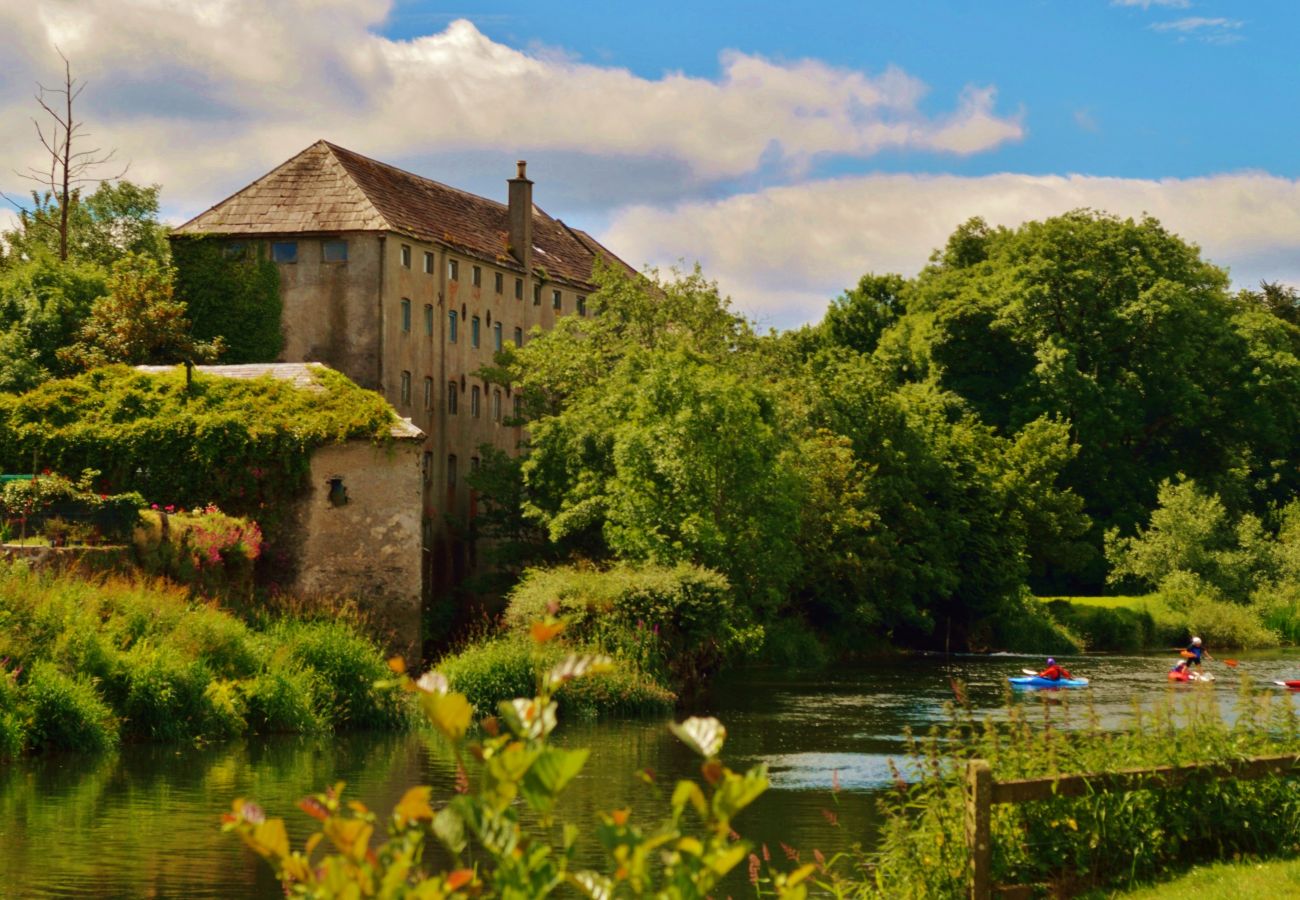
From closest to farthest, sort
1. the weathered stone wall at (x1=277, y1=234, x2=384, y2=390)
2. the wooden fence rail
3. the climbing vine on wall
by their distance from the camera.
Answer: the wooden fence rail < the climbing vine on wall < the weathered stone wall at (x1=277, y1=234, x2=384, y2=390)

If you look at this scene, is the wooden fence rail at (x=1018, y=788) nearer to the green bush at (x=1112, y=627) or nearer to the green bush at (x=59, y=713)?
the green bush at (x=59, y=713)

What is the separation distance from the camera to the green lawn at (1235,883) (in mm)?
11922

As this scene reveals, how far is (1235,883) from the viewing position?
12.3 meters

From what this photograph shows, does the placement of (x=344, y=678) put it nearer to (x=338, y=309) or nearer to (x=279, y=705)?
(x=279, y=705)

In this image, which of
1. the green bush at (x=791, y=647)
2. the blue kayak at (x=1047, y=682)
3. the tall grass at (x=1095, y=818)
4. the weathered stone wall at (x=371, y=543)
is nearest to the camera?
the tall grass at (x=1095, y=818)

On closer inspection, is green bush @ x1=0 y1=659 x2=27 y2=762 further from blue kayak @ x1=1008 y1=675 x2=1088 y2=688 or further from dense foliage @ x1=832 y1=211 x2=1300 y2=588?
dense foliage @ x1=832 y1=211 x2=1300 y2=588

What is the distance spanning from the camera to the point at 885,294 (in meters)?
81.5

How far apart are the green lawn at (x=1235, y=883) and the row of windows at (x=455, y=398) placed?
42173 mm

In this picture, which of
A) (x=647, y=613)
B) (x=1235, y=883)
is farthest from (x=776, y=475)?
(x=1235, y=883)

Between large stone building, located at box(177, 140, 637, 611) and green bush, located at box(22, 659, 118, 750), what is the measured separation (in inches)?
957

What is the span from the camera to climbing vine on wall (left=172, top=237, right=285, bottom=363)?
53750 mm

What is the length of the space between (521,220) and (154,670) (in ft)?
135

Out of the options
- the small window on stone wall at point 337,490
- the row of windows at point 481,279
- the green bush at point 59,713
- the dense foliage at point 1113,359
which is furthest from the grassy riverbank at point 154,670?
the dense foliage at point 1113,359

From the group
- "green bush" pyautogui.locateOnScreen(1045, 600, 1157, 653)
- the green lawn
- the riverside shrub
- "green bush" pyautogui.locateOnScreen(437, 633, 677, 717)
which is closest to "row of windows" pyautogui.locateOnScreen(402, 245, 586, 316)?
"green bush" pyautogui.locateOnScreen(1045, 600, 1157, 653)
